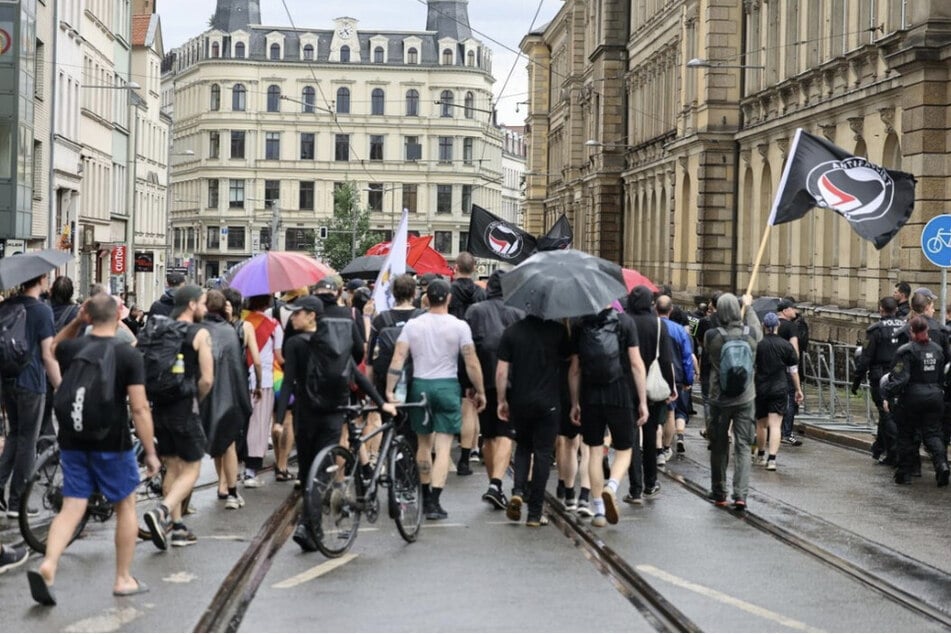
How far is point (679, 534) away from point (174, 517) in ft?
12.0

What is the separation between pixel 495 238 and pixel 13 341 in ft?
57.7

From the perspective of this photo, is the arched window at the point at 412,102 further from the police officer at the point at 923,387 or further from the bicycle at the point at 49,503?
the bicycle at the point at 49,503

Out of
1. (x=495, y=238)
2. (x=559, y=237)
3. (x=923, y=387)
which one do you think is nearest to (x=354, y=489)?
(x=923, y=387)

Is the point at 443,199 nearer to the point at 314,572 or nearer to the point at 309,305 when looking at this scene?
the point at 309,305

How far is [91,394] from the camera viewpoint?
33.0 feet

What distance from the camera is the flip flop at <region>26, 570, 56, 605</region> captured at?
983 centimetres

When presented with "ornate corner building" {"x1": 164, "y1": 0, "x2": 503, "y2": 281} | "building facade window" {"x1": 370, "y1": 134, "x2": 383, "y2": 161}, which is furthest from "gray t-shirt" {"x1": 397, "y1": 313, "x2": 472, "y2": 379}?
"building facade window" {"x1": 370, "y1": 134, "x2": 383, "y2": 161}

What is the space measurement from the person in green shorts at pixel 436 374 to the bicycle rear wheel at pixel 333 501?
1.39 m

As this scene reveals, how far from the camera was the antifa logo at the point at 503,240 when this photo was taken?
99.2 ft

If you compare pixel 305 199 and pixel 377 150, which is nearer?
pixel 305 199

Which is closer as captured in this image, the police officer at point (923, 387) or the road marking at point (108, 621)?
the road marking at point (108, 621)

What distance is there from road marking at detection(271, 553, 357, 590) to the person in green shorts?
5.77 feet

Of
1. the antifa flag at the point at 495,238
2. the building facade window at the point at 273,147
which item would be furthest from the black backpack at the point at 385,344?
the building facade window at the point at 273,147

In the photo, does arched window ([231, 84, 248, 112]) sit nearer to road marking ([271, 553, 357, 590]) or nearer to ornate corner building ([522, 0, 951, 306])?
ornate corner building ([522, 0, 951, 306])
